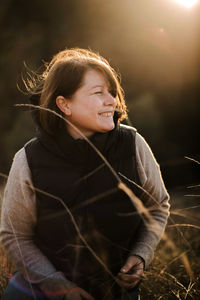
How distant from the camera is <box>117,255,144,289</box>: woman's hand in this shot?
1.60 meters

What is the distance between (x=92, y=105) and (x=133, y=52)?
8.28 ft

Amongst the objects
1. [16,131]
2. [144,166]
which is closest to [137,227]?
[144,166]

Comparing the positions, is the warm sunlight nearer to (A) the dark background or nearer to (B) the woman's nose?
(A) the dark background

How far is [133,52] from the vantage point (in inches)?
161

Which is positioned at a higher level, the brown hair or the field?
the brown hair

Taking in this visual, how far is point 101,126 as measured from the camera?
1.73 metres

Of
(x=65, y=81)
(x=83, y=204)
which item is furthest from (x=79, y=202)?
(x=65, y=81)

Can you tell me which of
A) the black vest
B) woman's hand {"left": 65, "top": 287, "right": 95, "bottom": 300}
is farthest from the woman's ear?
woman's hand {"left": 65, "top": 287, "right": 95, "bottom": 300}

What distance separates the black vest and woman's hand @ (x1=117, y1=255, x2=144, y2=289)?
0.06m

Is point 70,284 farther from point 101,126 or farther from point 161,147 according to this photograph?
point 161,147

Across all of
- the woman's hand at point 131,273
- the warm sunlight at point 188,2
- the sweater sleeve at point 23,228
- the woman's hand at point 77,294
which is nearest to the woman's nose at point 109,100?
the sweater sleeve at point 23,228

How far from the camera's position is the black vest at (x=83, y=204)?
1691 mm

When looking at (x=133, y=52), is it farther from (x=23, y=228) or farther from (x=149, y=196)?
(x=23, y=228)

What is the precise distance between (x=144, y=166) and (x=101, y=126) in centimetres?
29
